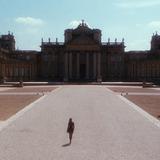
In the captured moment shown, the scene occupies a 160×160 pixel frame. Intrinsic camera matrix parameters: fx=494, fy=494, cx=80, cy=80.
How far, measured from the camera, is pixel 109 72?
11831 centimetres

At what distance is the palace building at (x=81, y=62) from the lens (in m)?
114

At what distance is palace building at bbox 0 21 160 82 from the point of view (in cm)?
11425

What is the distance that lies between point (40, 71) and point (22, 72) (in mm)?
4632

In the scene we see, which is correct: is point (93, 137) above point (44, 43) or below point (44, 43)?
A: below

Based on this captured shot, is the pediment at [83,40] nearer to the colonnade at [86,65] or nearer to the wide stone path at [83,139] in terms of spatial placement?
the colonnade at [86,65]

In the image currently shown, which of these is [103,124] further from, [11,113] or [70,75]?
[70,75]

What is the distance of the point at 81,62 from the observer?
11581 cm

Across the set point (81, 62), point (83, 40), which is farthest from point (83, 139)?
point (81, 62)

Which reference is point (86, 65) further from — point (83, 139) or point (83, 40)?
point (83, 139)

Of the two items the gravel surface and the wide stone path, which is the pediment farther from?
the wide stone path

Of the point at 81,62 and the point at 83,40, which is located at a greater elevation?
the point at 83,40

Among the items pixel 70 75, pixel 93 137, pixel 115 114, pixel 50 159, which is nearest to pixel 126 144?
pixel 93 137

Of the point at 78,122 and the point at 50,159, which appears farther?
the point at 78,122

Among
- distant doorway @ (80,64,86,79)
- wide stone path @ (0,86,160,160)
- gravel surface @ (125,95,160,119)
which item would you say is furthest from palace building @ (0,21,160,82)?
wide stone path @ (0,86,160,160)
